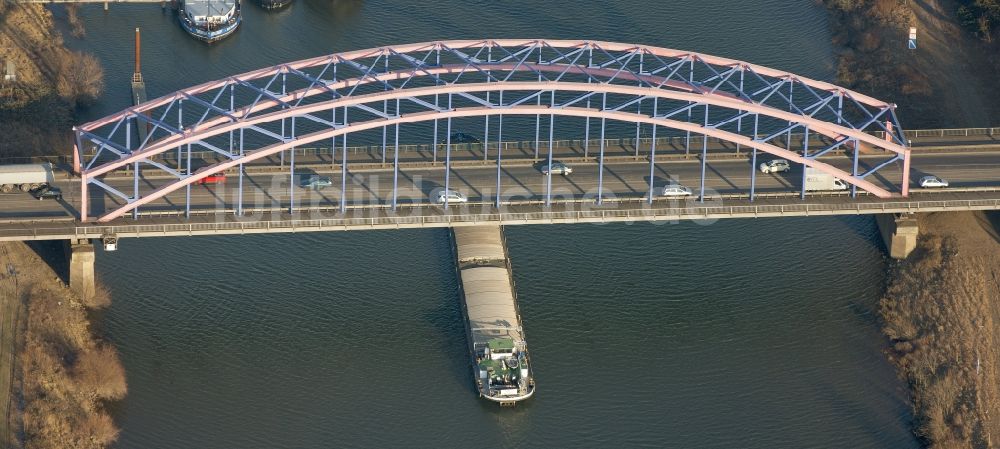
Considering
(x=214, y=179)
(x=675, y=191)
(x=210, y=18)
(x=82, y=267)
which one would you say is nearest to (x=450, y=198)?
(x=675, y=191)

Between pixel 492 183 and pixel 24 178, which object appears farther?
pixel 492 183

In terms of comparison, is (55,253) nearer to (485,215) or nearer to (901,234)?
(485,215)

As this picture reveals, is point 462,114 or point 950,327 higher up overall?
point 462,114

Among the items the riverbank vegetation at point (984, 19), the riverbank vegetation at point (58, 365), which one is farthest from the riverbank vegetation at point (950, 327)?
the riverbank vegetation at point (58, 365)

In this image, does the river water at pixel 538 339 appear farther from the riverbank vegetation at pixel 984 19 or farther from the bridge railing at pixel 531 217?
the riverbank vegetation at pixel 984 19

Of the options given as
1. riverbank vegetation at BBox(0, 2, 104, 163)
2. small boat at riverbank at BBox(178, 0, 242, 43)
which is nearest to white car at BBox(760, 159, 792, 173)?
riverbank vegetation at BBox(0, 2, 104, 163)

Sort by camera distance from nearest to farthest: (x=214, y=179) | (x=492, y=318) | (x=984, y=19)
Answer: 1. (x=492, y=318)
2. (x=214, y=179)
3. (x=984, y=19)
